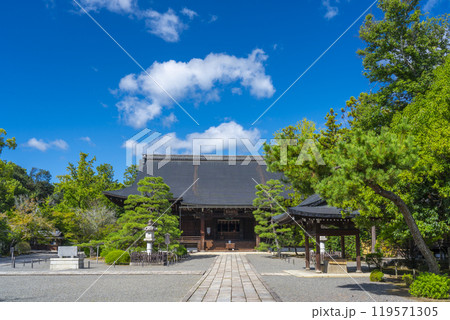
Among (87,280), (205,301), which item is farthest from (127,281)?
(205,301)

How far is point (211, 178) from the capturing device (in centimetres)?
3475

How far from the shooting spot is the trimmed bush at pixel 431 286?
8172 mm

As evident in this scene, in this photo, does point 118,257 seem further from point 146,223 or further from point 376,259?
point 376,259

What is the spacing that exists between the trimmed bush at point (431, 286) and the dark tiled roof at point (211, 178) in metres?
20.5

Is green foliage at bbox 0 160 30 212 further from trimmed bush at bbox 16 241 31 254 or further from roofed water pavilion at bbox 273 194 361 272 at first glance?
roofed water pavilion at bbox 273 194 361 272

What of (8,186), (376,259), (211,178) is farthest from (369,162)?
(8,186)

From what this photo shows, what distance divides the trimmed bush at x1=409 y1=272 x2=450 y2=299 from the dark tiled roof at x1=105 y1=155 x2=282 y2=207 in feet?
67.2

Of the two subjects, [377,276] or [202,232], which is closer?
[377,276]

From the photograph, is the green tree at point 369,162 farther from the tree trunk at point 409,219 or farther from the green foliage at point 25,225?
the green foliage at point 25,225

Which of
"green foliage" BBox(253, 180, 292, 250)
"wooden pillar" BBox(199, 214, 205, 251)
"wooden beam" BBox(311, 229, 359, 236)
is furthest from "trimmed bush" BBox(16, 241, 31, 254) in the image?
"wooden beam" BBox(311, 229, 359, 236)

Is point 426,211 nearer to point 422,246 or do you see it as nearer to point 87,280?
point 422,246

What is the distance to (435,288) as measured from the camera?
8.21m

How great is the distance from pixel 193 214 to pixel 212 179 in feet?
18.5

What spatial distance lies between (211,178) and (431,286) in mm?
27218
